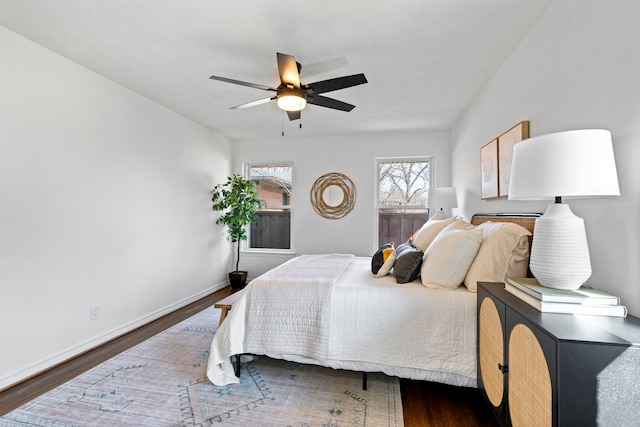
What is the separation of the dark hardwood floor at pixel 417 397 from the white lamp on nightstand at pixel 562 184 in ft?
3.29

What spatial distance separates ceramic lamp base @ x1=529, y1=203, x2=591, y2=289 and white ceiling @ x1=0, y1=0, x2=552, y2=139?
135cm

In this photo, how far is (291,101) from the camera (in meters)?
2.31

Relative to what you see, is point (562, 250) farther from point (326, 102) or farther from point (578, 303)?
point (326, 102)

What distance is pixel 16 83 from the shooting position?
2.10 meters

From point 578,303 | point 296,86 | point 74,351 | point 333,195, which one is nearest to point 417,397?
point 578,303

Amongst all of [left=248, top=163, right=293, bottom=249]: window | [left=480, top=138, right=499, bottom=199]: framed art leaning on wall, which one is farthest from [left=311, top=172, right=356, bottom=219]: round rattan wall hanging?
[left=480, top=138, right=499, bottom=199]: framed art leaning on wall

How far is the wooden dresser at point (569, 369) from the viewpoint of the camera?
87 centimetres

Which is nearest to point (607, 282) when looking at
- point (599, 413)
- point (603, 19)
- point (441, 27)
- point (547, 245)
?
point (547, 245)

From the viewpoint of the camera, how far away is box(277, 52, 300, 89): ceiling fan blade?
1925 mm

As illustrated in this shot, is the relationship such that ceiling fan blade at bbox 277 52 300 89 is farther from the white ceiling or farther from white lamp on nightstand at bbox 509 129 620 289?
white lamp on nightstand at bbox 509 129 620 289

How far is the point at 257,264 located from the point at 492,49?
13.7 ft

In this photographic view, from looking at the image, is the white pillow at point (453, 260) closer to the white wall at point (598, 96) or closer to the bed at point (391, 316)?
the bed at point (391, 316)

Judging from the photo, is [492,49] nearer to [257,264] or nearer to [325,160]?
[325,160]

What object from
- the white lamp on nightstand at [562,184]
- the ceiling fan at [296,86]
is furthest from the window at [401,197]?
the white lamp on nightstand at [562,184]
